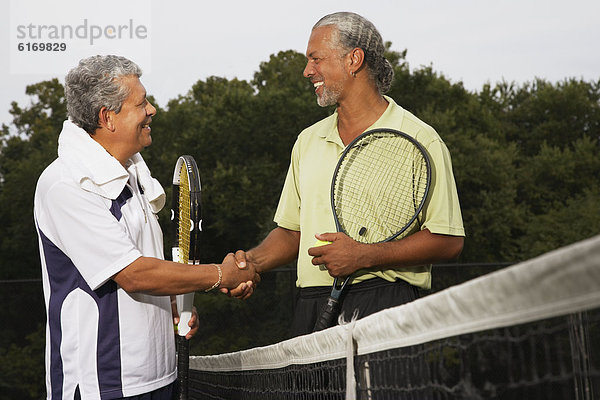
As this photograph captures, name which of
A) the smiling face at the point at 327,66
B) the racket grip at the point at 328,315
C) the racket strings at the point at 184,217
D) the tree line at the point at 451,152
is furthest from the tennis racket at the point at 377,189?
the tree line at the point at 451,152

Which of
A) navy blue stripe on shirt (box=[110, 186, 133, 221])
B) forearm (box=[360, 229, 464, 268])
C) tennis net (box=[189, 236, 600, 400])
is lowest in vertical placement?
tennis net (box=[189, 236, 600, 400])

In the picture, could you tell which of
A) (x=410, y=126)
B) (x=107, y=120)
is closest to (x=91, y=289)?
(x=107, y=120)

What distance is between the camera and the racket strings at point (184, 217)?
3.58 meters

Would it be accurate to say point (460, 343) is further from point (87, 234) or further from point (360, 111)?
point (360, 111)

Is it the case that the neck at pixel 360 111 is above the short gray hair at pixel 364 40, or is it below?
below

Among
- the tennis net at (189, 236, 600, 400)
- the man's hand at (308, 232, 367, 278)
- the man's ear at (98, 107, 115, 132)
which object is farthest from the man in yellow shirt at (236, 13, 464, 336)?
the man's ear at (98, 107, 115, 132)

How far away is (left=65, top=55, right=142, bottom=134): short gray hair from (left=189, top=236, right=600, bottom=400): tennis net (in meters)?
1.08

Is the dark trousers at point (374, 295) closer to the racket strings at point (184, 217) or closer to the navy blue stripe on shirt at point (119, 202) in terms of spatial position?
the racket strings at point (184, 217)

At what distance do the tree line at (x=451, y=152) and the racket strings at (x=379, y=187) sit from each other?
632 inches

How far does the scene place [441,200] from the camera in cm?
322

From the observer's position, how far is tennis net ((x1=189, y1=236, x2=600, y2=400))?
1219 millimetres

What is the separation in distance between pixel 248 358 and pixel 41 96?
32138 mm

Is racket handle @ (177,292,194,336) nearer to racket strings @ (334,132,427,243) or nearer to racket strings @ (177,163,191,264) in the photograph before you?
racket strings @ (177,163,191,264)

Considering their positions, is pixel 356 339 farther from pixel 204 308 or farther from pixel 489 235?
pixel 489 235
